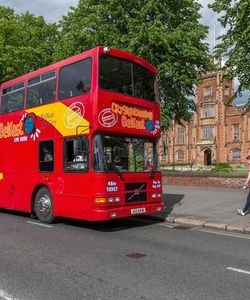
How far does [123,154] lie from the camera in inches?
456

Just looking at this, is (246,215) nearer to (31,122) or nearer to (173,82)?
(31,122)

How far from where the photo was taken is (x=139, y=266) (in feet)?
24.7

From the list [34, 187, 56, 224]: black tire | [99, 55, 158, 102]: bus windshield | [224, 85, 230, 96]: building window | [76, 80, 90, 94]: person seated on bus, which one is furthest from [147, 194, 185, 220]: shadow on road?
[224, 85, 230, 96]: building window

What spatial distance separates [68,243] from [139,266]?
2564 millimetres

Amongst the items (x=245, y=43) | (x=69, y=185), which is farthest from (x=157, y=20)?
(x=69, y=185)

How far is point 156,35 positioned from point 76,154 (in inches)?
621

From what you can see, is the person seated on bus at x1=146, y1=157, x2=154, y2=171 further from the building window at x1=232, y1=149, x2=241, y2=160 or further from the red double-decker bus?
the building window at x1=232, y1=149, x2=241, y2=160

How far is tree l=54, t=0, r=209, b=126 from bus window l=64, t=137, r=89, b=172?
15118mm

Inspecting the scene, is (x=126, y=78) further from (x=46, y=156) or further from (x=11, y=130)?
(x=11, y=130)

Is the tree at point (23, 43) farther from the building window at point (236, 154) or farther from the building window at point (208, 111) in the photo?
the building window at point (208, 111)

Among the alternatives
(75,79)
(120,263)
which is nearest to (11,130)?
(75,79)

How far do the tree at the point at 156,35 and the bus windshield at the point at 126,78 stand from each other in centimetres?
1344

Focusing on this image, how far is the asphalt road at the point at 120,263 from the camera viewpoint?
20.0 ft

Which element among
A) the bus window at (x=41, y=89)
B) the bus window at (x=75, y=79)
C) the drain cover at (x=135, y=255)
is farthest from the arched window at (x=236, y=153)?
the drain cover at (x=135, y=255)
